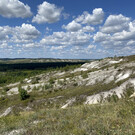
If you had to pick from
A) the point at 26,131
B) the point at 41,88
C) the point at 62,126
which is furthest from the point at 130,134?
the point at 41,88

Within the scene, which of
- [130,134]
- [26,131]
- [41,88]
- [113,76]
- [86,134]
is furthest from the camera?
[41,88]

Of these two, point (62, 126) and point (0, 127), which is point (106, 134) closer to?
point (62, 126)

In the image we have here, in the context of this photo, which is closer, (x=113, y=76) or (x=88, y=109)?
(x=88, y=109)

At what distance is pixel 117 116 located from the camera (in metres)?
6.99

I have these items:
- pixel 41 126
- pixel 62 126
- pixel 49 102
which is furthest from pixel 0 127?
pixel 49 102

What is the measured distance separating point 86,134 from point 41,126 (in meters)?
2.72

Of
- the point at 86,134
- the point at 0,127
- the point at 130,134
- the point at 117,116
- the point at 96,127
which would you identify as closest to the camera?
the point at 130,134

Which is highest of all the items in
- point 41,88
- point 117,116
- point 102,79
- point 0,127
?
point 117,116

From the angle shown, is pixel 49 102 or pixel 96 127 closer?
pixel 96 127

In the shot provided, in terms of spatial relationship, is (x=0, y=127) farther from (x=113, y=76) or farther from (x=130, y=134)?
(x=113, y=76)

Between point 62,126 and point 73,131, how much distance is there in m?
1.03

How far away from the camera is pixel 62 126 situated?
21.5 feet

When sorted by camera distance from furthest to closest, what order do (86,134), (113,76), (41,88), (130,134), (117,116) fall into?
(41,88)
(113,76)
(117,116)
(86,134)
(130,134)

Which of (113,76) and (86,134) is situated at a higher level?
(86,134)
